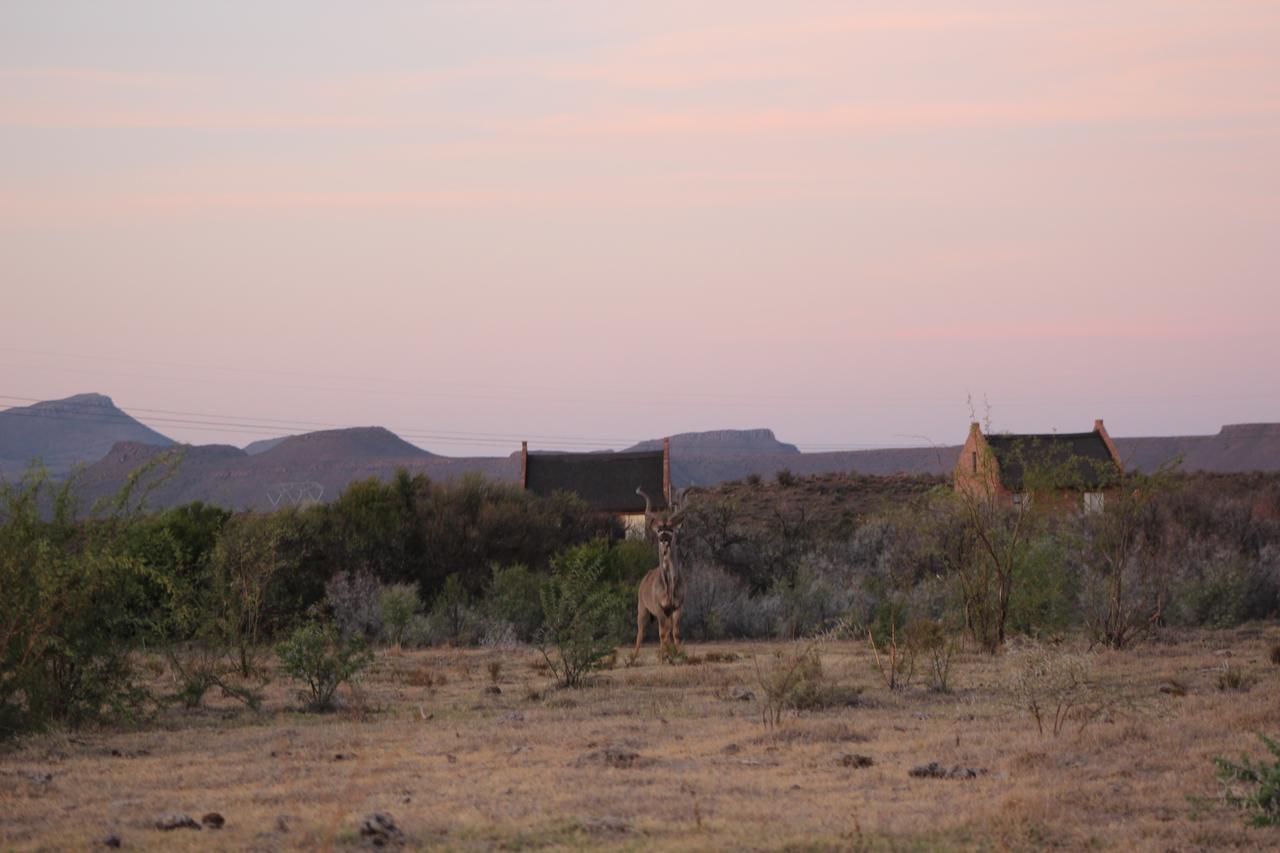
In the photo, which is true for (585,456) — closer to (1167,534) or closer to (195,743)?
(1167,534)

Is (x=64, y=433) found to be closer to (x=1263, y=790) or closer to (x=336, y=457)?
(x=336, y=457)

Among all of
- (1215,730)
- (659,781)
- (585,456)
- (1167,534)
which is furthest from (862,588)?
(585,456)

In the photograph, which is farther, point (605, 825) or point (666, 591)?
point (666, 591)

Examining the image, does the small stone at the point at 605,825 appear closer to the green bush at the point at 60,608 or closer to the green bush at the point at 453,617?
the green bush at the point at 60,608

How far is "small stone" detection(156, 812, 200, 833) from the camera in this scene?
8.57m

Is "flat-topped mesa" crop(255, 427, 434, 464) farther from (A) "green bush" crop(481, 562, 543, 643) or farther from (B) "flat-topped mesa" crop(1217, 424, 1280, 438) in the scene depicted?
(A) "green bush" crop(481, 562, 543, 643)

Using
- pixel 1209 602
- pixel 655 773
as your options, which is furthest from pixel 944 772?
pixel 1209 602

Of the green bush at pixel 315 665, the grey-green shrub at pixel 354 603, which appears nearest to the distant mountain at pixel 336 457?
the grey-green shrub at pixel 354 603

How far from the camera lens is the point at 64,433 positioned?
145m

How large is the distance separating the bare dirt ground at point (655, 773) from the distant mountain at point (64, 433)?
121m

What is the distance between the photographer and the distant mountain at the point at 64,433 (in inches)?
5290

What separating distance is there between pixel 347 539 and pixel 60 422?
13050cm

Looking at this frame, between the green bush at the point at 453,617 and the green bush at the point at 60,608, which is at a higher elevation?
the green bush at the point at 60,608

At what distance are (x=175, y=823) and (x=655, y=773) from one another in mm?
3419
